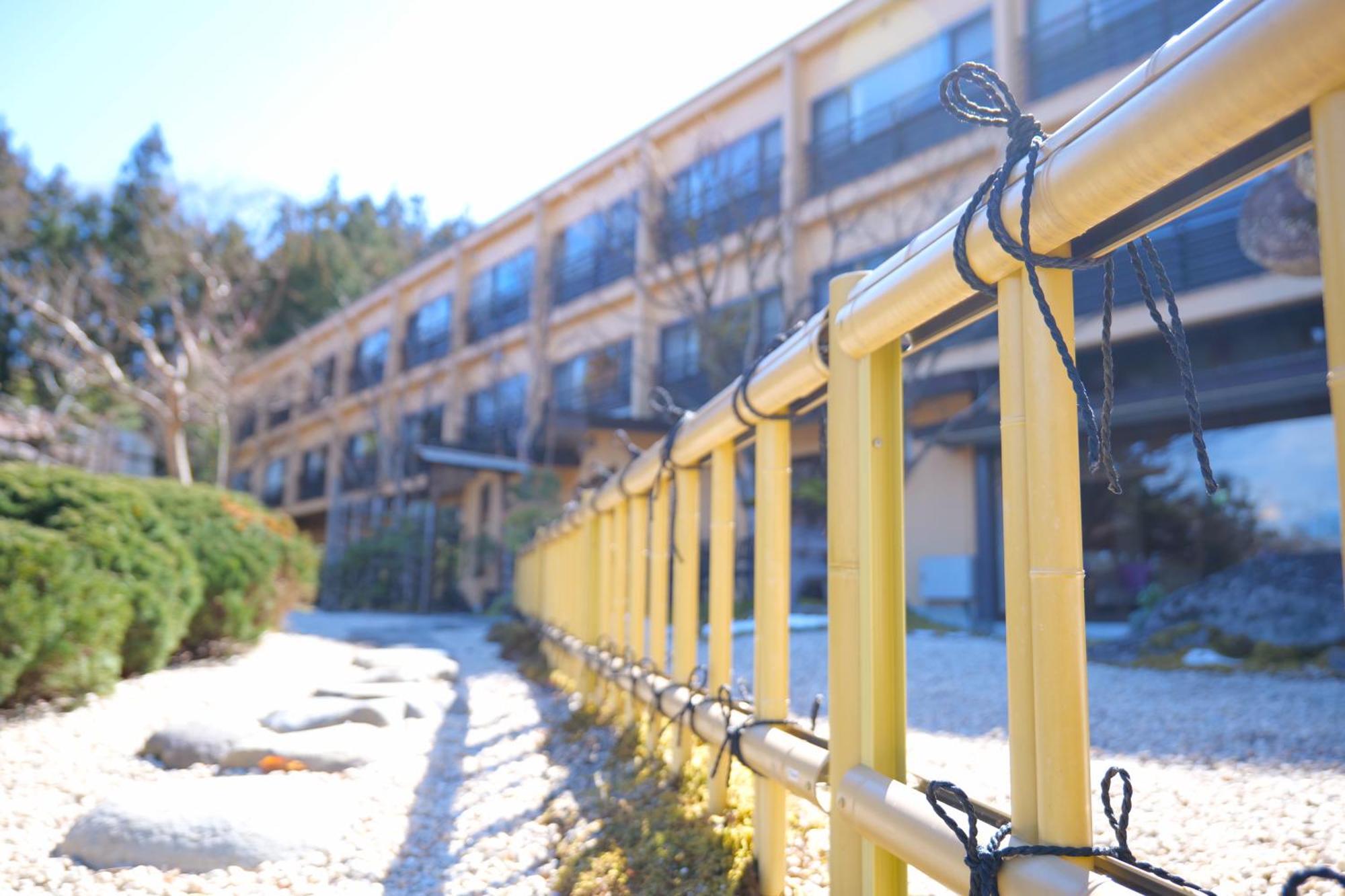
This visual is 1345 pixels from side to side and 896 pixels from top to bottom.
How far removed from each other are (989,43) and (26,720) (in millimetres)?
13165

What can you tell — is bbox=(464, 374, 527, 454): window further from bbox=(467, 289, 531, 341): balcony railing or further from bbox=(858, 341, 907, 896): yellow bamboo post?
bbox=(858, 341, 907, 896): yellow bamboo post

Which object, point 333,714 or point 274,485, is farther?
point 274,485

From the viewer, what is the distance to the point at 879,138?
44.6ft

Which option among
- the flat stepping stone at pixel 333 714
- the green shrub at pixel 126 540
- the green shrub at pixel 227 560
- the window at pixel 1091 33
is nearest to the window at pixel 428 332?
the green shrub at pixel 227 560

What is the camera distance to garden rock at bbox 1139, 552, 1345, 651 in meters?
7.16

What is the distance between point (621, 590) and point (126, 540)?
139 inches

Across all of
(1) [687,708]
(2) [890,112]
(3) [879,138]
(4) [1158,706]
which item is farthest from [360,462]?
(1) [687,708]

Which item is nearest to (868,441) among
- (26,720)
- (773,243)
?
(26,720)

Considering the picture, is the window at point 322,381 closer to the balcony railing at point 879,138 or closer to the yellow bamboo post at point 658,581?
the balcony railing at point 879,138

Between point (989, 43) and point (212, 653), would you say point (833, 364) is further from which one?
point (989, 43)

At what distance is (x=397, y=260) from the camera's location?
108ft

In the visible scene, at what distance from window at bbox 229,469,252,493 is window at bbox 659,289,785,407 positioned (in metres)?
24.2

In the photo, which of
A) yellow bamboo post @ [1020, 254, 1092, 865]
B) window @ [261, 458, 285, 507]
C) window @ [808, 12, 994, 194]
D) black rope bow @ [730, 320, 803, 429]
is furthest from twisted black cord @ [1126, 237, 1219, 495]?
window @ [261, 458, 285, 507]

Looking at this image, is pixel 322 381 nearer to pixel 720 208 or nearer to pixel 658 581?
pixel 720 208
